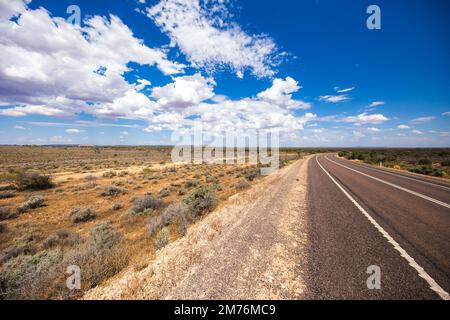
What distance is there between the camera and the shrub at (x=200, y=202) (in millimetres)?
7410

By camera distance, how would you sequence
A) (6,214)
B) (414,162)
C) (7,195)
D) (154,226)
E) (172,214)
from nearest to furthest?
(154,226)
(172,214)
(6,214)
(7,195)
(414,162)

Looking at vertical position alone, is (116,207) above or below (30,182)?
below

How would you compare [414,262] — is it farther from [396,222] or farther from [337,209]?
[337,209]

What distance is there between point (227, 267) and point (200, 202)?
4634mm

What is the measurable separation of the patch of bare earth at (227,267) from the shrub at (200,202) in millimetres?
1945

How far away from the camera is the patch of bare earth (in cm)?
280

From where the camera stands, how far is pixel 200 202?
7.84 meters

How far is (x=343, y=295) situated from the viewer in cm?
262

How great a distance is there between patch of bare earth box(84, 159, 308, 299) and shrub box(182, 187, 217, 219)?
Result: 1945 mm

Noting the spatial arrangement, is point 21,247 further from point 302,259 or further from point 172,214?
point 302,259

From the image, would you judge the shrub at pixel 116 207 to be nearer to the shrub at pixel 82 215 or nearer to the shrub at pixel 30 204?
the shrub at pixel 82 215

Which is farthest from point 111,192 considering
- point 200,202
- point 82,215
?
point 200,202

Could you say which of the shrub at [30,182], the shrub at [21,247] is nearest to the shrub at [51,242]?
the shrub at [21,247]
